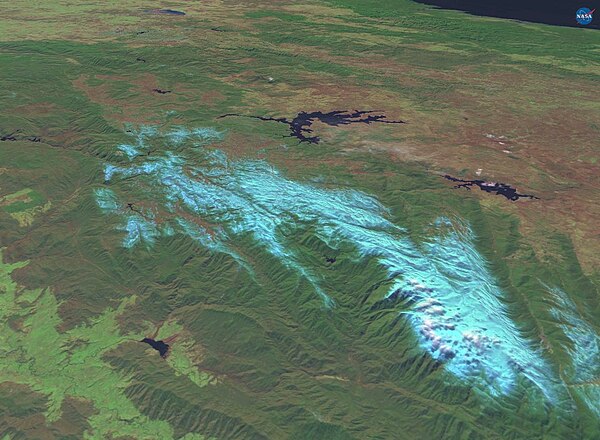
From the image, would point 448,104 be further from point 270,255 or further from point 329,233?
point 270,255

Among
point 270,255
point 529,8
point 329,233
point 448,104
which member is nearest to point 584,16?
point 529,8

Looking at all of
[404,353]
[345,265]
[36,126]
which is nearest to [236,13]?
[36,126]

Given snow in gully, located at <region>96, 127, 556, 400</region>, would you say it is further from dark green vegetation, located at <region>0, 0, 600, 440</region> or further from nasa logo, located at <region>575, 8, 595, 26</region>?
nasa logo, located at <region>575, 8, 595, 26</region>

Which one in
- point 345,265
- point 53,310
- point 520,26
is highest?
point 520,26

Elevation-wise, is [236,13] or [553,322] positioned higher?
[236,13]

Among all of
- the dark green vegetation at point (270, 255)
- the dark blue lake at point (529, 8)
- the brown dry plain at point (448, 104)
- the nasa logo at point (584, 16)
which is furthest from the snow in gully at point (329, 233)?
the nasa logo at point (584, 16)

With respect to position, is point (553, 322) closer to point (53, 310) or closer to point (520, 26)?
point (53, 310)
